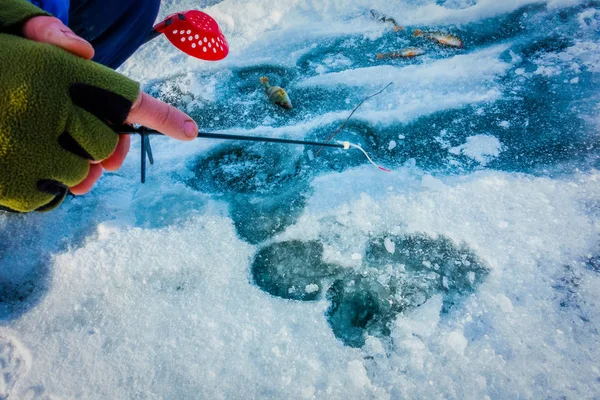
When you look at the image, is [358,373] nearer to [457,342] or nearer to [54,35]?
[457,342]

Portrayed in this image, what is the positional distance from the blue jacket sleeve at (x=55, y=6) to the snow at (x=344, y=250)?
832mm

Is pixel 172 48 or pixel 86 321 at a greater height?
pixel 172 48

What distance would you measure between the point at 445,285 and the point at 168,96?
2.15 m

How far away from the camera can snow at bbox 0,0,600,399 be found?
1.49 metres

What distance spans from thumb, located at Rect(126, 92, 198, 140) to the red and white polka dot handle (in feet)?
4.68

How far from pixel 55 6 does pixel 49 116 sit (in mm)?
831

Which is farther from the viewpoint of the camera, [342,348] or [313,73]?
[313,73]

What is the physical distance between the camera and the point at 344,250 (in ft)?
5.91

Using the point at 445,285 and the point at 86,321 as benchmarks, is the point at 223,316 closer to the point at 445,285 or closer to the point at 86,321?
the point at 86,321

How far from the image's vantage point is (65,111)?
1038mm

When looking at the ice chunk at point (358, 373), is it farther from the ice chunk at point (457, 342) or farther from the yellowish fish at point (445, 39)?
the yellowish fish at point (445, 39)

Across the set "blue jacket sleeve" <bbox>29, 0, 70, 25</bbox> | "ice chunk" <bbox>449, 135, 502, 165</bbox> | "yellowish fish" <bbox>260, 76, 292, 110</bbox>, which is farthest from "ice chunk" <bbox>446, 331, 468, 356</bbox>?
"blue jacket sleeve" <bbox>29, 0, 70, 25</bbox>

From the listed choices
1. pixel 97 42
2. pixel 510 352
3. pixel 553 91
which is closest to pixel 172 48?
pixel 97 42

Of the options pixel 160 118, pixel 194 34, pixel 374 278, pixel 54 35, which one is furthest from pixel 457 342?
pixel 194 34
